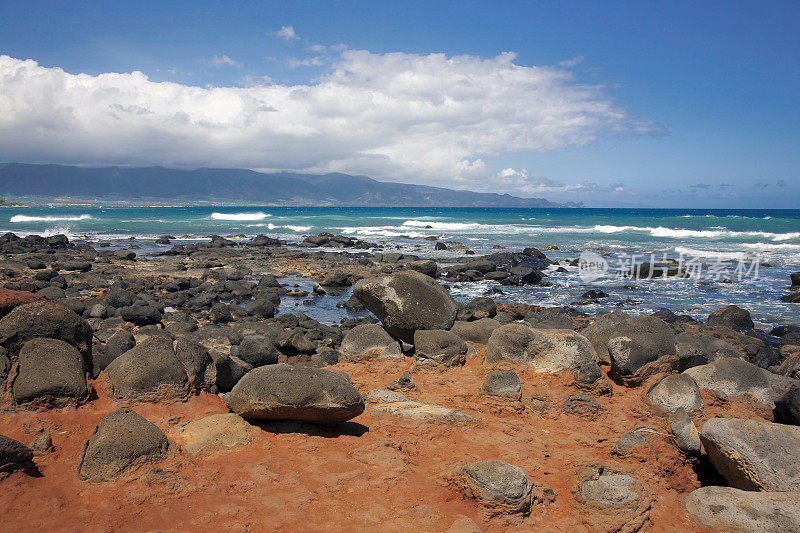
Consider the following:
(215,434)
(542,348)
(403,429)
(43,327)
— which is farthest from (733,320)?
(43,327)

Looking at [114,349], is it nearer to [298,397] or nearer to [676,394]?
[298,397]

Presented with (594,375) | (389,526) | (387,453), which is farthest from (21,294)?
(594,375)

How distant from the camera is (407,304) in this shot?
9.77 metres

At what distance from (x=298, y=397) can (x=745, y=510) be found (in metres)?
4.31

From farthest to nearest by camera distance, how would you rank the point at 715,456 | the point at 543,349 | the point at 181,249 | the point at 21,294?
the point at 181,249 → the point at 543,349 → the point at 21,294 → the point at 715,456

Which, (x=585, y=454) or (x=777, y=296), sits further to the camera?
A: (x=777, y=296)

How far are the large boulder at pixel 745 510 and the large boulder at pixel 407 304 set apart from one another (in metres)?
5.63

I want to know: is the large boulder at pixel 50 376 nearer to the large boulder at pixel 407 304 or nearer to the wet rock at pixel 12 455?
the wet rock at pixel 12 455

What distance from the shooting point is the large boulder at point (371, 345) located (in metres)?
9.15

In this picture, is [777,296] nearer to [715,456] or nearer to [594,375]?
[594,375]

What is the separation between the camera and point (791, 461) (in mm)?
4863

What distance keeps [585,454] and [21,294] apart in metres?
7.22

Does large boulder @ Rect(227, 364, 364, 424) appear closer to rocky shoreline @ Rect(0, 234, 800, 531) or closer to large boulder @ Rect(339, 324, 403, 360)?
rocky shoreline @ Rect(0, 234, 800, 531)

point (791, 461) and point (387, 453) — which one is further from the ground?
A: point (791, 461)
